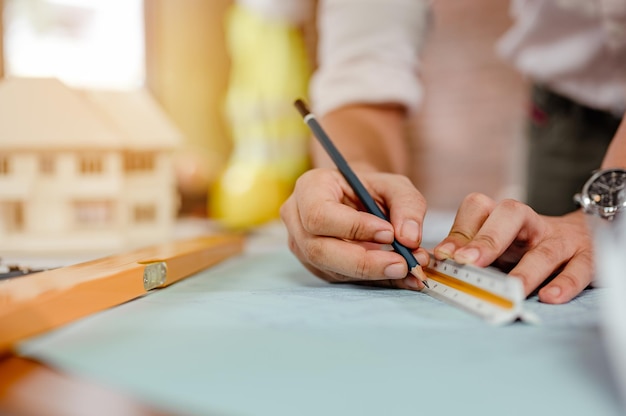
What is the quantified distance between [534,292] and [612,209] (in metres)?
0.17

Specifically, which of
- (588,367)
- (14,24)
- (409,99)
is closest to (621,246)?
(588,367)

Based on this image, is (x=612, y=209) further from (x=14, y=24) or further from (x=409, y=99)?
(x=14, y=24)

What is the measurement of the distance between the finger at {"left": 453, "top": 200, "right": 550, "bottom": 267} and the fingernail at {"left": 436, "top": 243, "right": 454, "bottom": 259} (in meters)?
0.02

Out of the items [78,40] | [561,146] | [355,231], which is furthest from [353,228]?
[78,40]

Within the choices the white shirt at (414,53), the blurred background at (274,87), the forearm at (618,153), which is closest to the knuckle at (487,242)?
the forearm at (618,153)

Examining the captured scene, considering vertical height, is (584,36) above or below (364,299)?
above

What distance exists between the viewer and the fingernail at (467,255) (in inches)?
17.5

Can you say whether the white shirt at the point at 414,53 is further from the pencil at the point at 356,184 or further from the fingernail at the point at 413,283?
the fingernail at the point at 413,283

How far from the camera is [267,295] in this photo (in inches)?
19.6

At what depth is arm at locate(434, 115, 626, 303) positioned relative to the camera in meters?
0.47

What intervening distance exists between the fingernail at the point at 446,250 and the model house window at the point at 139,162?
0.54m

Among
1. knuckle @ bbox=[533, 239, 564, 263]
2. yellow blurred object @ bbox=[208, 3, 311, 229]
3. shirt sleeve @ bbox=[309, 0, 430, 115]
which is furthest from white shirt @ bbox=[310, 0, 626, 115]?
yellow blurred object @ bbox=[208, 3, 311, 229]

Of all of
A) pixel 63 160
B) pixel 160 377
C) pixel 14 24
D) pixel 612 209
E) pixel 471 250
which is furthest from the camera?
pixel 14 24

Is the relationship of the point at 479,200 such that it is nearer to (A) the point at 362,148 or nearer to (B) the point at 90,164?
(A) the point at 362,148
